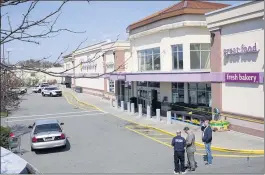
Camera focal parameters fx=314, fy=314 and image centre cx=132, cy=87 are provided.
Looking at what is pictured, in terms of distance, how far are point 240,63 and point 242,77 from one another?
837 millimetres

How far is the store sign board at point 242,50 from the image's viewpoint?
52.4 feet

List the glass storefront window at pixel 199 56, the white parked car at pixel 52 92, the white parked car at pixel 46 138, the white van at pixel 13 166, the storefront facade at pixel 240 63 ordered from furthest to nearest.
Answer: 1. the white parked car at pixel 52 92
2. the glass storefront window at pixel 199 56
3. the storefront facade at pixel 240 63
4. the white parked car at pixel 46 138
5. the white van at pixel 13 166

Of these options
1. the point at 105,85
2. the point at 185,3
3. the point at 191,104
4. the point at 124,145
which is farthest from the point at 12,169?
the point at 105,85

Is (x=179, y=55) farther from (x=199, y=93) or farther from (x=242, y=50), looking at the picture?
(x=242, y=50)

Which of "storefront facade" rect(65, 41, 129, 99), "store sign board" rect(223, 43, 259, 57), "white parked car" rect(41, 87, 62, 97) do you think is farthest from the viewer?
"white parked car" rect(41, 87, 62, 97)

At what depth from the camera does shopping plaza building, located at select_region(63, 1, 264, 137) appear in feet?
53.0

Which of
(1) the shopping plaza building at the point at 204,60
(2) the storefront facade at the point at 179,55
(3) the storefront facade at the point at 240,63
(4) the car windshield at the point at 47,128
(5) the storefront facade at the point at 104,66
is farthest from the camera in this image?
(5) the storefront facade at the point at 104,66

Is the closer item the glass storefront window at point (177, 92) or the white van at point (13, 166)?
the white van at point (13, 166)

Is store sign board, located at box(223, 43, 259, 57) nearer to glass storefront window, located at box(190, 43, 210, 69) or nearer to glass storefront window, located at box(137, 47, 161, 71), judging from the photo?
glass storefront window, located at box(190, 43, 210, 69)

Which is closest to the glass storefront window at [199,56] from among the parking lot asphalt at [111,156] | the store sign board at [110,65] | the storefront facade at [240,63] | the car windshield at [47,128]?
the storefront facade at [240,63]

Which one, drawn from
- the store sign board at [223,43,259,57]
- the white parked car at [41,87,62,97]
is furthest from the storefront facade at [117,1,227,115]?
the white parked car at [41,87,62,97]

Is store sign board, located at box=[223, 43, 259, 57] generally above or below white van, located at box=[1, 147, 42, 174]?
above

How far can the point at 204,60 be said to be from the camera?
22688mm

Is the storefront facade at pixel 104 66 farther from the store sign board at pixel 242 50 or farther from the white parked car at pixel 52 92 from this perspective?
the store sign board at pixel 242 50
